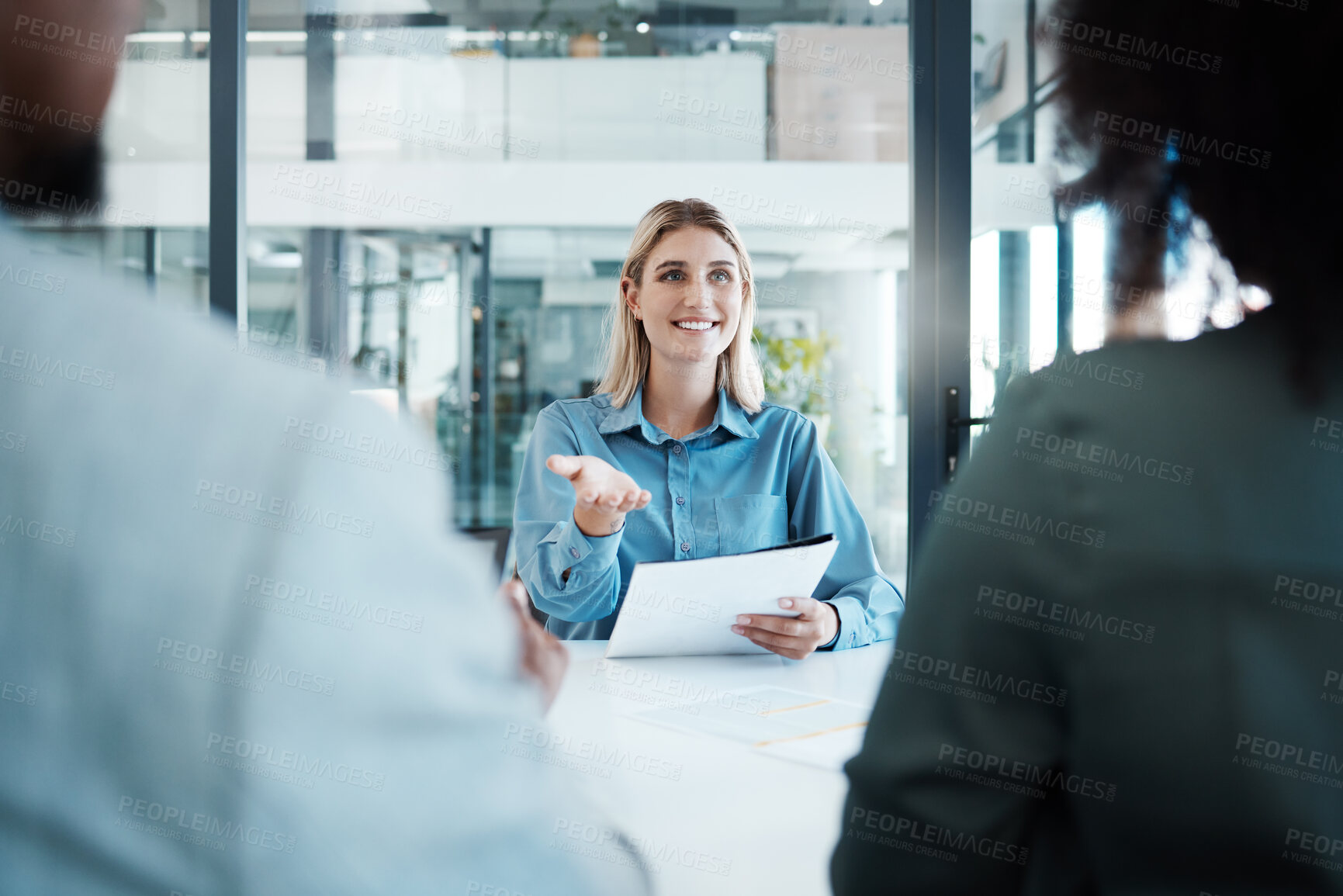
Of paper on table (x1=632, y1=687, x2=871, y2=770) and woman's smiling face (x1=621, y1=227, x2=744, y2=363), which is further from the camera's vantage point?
woman's smiling face (x1=621, y1=227, x2=744, y2=363)

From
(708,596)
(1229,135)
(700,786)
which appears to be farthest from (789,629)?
(1229,135)

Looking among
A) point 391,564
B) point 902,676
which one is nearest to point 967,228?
point 902,676

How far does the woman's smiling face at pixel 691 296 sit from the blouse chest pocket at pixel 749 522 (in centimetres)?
41

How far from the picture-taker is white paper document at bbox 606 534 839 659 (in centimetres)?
138

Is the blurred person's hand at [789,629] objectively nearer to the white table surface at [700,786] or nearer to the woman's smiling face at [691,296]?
the white table surface at [700,786]

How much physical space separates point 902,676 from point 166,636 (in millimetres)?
450

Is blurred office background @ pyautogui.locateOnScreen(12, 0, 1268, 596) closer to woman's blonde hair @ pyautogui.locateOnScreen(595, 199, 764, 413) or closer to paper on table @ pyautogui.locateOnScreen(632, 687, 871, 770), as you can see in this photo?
woman's blonde hair @ pyautogui.locateOnScreen(595, 199, 764, 413)

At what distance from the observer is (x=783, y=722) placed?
47.9 inches

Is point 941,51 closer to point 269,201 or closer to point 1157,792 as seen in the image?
point 1157,792

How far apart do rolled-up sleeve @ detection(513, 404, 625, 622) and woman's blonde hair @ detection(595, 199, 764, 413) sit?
1.03 feet

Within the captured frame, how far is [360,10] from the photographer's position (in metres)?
4.41

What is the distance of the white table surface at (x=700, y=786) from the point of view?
0.79 m

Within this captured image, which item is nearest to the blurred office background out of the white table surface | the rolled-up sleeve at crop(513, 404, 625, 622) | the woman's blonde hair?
the woman's blonde hair

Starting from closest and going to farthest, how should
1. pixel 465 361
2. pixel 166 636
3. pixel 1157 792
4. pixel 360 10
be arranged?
pixel 166 636, pixel 1157 792, pixel 360 10, pixel 465 361
